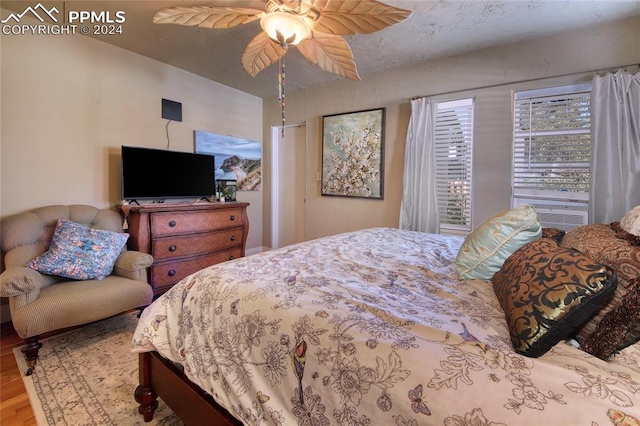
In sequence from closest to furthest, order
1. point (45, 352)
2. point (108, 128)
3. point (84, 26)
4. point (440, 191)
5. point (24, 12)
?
point (45, 352), point (24, 12), point (84, 26), point (108, 128), point (440, 191)

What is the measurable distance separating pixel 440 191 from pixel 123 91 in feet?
11.5

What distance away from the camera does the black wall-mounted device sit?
3.38m

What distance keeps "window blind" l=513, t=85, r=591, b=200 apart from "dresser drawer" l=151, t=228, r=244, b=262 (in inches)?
121

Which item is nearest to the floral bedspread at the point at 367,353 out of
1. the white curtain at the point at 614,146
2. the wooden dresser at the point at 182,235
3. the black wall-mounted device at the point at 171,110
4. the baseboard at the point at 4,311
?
the wooden dresser at the point at 182,235

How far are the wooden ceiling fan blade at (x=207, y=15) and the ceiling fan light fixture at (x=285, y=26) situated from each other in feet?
0.24

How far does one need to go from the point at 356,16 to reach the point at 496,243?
144cm

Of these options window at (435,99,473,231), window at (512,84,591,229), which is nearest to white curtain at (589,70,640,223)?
window at (512,84,591,229)

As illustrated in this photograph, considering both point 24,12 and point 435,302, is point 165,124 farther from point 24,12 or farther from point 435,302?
point 435,302

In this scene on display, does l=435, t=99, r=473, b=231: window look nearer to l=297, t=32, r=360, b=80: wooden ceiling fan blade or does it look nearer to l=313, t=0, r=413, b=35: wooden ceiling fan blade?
l=297, t=32, r=360, b=80: wooden ceiling fan blade

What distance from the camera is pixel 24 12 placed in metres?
2.42

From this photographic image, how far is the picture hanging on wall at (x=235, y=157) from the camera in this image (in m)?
3.81

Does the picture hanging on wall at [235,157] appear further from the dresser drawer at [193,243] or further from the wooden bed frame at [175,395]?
the wooden bed frame at [175,395]

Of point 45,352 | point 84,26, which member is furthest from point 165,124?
point 45,352

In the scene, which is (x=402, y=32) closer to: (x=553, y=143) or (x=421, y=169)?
(x=421, y=169)
